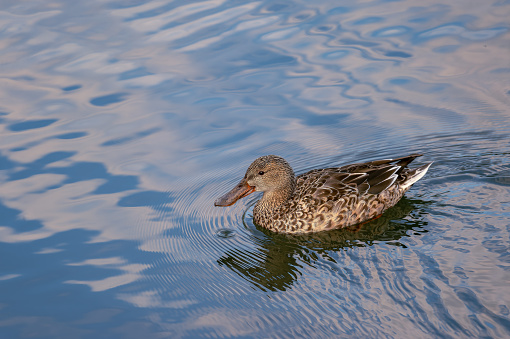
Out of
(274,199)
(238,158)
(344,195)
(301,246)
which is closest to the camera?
(301,246)

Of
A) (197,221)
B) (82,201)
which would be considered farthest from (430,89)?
(82,201)

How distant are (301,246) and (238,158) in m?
2.18

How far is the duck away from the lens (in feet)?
25.9

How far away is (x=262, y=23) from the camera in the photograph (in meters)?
12.8

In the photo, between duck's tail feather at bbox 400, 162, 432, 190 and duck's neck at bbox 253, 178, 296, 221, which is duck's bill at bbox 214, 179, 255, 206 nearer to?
duck's neck at bbox 253, 178, 296, 221

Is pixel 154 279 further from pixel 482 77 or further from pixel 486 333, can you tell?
pixel 482 77

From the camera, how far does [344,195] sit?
315 inches

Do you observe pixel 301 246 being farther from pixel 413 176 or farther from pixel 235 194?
pixel 413 176

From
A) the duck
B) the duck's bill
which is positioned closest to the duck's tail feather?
the duck

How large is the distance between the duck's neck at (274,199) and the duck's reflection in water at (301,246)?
24 cm

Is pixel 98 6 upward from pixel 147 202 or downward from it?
upward

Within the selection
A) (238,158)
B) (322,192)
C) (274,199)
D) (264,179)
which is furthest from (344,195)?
(238,158)

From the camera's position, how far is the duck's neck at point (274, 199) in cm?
817

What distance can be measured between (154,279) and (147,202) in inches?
65.7
